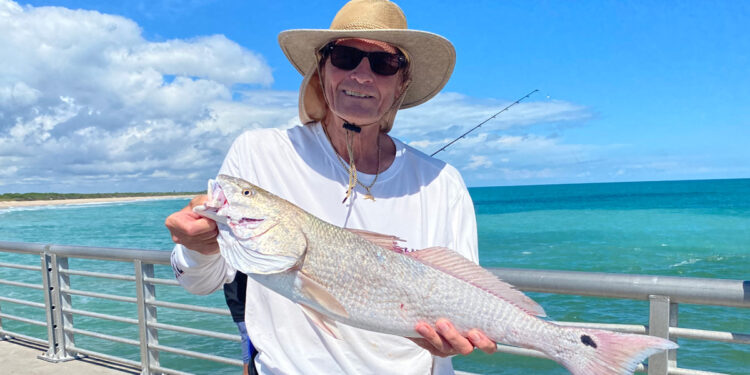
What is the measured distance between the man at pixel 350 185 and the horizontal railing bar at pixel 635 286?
0.71 m

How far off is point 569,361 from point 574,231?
35.7m

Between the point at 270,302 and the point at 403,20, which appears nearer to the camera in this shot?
the point at 270,302

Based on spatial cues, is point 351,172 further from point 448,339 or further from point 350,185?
point 448,339

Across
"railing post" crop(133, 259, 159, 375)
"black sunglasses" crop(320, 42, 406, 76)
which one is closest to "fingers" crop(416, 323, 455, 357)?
"black sunglasses" crop(320, 42, 406, 76)

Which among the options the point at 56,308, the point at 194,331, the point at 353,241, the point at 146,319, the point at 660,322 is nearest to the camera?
the point at 353,241

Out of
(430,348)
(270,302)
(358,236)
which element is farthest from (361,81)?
(430,348)

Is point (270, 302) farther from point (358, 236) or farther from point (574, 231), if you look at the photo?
point (574, 231)

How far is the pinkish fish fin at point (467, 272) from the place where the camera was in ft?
5.89

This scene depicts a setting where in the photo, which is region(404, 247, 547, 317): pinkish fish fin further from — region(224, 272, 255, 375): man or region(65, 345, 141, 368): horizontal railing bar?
region(65, 345, 141, 368): horizontal railing bar

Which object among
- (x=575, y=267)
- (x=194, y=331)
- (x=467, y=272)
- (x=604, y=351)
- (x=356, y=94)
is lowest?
(x=575, y=267)

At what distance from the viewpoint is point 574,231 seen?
35094 mm

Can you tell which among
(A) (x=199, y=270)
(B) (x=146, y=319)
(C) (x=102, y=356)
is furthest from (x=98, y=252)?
(A) (x=199, y=270)

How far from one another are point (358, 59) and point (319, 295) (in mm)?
911

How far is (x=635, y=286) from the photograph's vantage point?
7.61 feet
